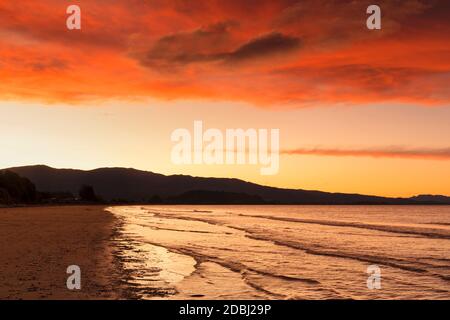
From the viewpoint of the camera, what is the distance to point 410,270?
78.7 ft

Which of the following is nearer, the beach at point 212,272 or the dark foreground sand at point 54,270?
the dark foreground sand at point 54,270

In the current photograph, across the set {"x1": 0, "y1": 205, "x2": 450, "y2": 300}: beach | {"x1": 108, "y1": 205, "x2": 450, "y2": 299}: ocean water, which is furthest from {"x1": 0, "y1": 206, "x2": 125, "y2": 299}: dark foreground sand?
{"x1": 108, "y1": 205, "x2": 450, "y2": 299}: ocean water

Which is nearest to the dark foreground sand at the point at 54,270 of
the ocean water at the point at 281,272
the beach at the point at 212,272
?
the beach at the point at 212,272

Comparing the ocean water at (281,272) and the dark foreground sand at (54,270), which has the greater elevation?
the dark foreground sand at (54,270)

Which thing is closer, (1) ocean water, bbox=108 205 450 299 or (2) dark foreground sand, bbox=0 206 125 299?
(2) dark foreground sand, bbox=0 206 125 299

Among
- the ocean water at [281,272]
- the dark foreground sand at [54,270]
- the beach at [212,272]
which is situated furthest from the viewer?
the ocean water at [281,272]

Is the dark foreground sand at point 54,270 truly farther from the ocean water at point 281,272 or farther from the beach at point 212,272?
the ocean water at point 281,272

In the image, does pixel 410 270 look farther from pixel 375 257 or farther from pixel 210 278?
pixel 210 278

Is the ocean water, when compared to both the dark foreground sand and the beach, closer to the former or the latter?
the beach

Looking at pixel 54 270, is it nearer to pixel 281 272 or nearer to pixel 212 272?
pixel 212 272
